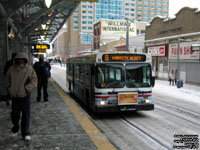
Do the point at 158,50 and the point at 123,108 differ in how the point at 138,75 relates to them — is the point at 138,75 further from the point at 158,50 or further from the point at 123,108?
the point at 158,50

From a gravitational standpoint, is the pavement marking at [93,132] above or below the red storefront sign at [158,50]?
below

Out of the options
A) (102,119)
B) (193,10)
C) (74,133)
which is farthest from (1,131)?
(193,10)

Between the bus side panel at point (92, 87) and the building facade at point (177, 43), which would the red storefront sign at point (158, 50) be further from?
the bus side panel at point (92, 87)

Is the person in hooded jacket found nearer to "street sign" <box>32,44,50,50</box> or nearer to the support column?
the support column

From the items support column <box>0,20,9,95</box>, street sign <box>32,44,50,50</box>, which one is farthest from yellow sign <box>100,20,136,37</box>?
support column <box>0,20,9,95</box>

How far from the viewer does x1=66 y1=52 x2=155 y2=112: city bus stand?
875 centimetres

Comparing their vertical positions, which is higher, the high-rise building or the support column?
the high-rise building

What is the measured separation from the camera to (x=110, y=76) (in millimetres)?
8797

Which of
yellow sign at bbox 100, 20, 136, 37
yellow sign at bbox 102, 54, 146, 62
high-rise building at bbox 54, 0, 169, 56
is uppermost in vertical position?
high-rise building at bbox 54, 0, 169, 56

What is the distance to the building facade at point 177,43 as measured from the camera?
2519 cm

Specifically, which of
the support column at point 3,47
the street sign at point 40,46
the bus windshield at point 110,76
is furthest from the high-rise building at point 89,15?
the bus windshield at point 110,76

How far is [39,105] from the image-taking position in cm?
964

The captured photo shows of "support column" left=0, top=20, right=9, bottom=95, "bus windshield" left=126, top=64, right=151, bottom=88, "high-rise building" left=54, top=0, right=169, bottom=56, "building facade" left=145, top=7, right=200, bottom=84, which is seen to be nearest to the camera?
"bus windshield" left=126, top=64, right=151, bottom=88

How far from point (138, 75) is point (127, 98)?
3.02ft
